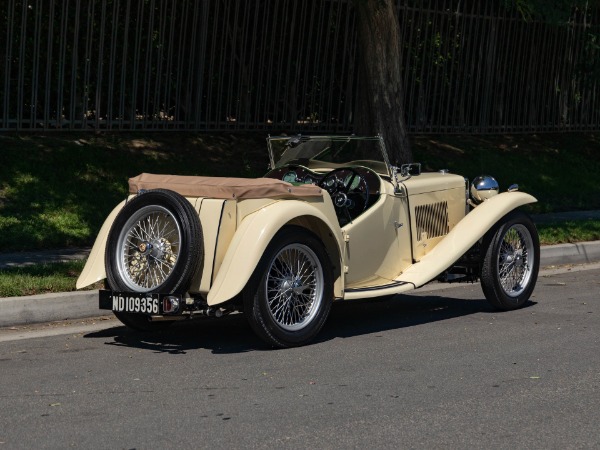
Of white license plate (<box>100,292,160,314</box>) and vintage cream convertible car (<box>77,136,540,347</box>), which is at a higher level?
vintage cream convertible car (<box>77,136,540,347</box>)

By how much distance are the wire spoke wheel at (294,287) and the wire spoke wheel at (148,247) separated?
0.73m

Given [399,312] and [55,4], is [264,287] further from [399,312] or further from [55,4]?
[55,4]

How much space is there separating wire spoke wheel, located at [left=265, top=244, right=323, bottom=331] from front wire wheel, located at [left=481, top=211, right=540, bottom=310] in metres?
1.88

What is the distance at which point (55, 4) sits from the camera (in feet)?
49.1

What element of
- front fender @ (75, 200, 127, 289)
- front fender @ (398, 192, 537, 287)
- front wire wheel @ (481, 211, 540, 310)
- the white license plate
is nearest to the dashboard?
front fender @ (398, 192, 537, 287)

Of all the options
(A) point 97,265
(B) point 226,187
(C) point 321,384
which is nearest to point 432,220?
(B) point 226,187

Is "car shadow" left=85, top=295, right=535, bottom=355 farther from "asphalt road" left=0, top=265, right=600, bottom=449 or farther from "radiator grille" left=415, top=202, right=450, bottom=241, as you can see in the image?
"radiator grille" left=415, top=202, right=450, bottom=241

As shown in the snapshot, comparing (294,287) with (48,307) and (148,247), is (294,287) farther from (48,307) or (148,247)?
(48,307)

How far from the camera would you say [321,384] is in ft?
22.8

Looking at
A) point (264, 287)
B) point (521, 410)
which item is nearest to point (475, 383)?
point (521, 410)

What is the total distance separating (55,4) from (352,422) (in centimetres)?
1038

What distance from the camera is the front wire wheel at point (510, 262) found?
952 cm

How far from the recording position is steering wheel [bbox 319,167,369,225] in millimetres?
9103

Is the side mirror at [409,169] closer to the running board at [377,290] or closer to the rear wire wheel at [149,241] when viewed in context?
the running board at [377,290]
